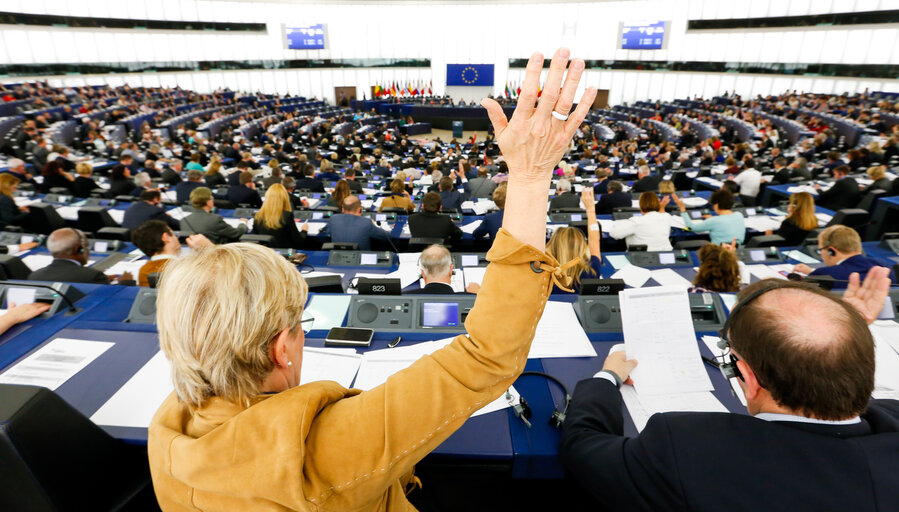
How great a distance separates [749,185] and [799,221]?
3411mm

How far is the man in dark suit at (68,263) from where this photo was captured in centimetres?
267

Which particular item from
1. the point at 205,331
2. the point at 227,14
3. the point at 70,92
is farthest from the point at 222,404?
the point at 227,14

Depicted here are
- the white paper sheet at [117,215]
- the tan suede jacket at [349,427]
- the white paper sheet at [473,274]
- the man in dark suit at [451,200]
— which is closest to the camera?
the tan suede jacket at [349,427]

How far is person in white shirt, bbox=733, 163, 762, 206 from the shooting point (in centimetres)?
726

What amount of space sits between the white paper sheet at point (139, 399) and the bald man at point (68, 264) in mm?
1531

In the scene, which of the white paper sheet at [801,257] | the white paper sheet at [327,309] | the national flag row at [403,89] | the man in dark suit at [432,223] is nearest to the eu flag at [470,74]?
the national flag row at [403,89]

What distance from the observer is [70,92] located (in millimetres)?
17766

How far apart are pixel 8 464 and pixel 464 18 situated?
115 ft

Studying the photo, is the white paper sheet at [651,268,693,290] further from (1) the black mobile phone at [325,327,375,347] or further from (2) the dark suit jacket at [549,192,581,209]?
(2) the dark suit jacket at [549,192,581,209]

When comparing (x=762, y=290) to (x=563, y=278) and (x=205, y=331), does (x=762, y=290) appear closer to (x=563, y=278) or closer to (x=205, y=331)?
(x=563, y=278)

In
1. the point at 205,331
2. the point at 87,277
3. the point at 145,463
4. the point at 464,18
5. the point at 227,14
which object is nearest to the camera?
the point at 205,331

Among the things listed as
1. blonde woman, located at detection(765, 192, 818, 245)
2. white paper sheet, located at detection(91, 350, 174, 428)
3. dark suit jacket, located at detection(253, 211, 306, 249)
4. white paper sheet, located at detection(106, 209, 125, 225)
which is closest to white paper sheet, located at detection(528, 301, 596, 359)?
white paper sheet, located at detection(91, 350, 174, 428)

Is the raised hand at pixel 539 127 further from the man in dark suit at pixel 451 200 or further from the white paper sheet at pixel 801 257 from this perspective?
the man in dark suit at pixel 451 200

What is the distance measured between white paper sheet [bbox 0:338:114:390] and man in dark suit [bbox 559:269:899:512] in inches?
83.4
